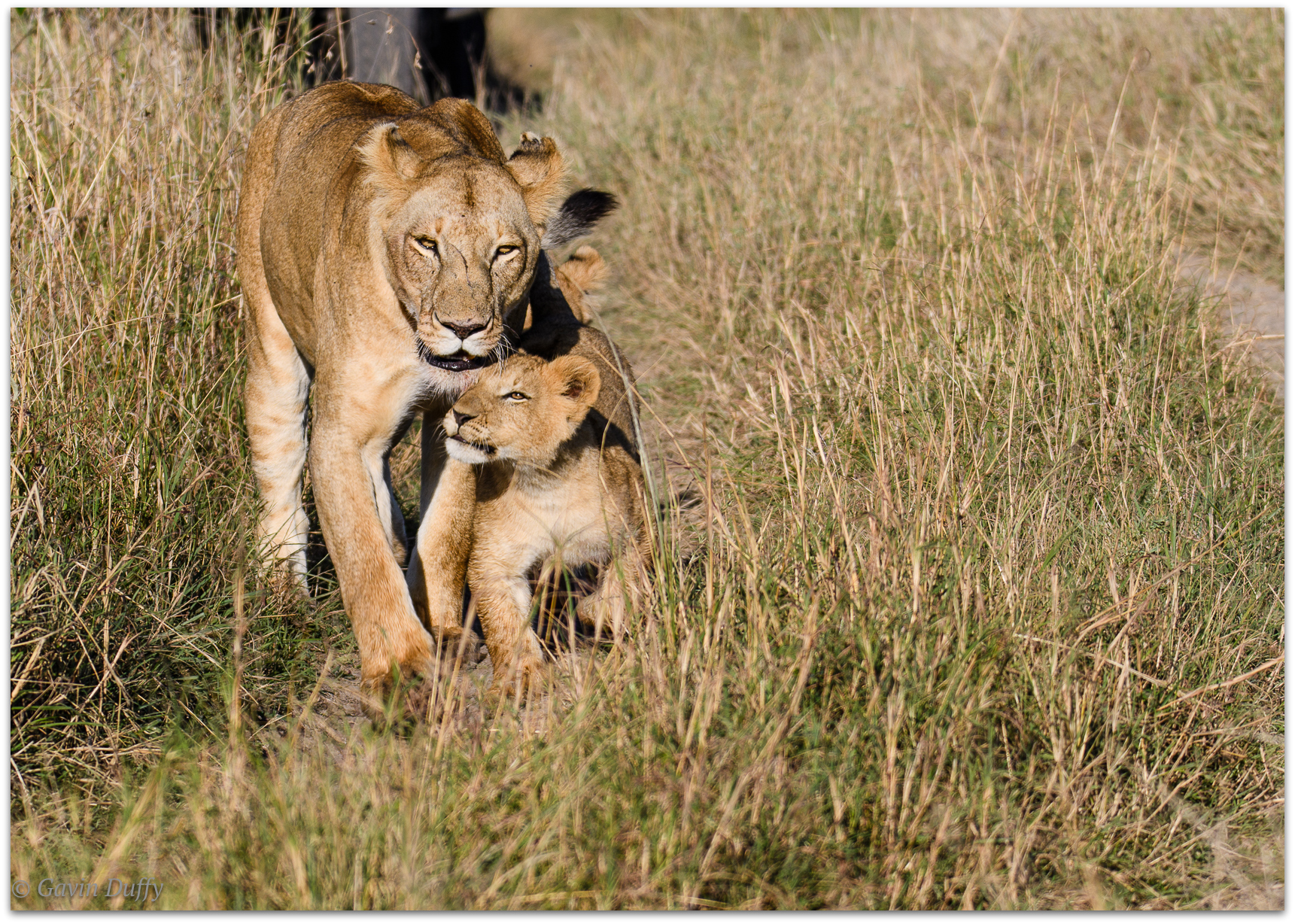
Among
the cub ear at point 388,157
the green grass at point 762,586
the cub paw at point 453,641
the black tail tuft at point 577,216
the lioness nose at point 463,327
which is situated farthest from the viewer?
the black tail tuft at point 577,216

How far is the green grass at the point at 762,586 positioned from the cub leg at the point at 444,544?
330 mm

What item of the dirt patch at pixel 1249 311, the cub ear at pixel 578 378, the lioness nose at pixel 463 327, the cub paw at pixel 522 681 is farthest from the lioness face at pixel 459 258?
the dirt patch at pixel 1249 311

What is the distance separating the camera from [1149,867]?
265cm

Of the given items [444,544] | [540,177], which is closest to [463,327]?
[540,177]

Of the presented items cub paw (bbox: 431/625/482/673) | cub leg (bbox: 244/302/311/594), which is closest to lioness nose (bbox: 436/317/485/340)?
cub paw (bbox: 431/625/482/673)

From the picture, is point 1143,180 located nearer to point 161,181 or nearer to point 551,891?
point 161,181

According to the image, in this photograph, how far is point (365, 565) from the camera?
3.31 m

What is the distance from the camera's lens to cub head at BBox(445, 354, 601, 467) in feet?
11.3

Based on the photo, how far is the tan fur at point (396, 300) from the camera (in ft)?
10.5

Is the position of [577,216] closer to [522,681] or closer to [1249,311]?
[522,681]

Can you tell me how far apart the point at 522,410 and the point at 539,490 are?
0.93 ft

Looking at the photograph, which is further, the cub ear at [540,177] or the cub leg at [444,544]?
the cub leg at [444,544]

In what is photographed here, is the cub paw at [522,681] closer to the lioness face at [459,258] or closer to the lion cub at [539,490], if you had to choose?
the lion cub at [539,490]

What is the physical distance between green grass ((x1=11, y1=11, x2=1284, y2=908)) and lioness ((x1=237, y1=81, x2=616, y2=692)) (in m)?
0.37
